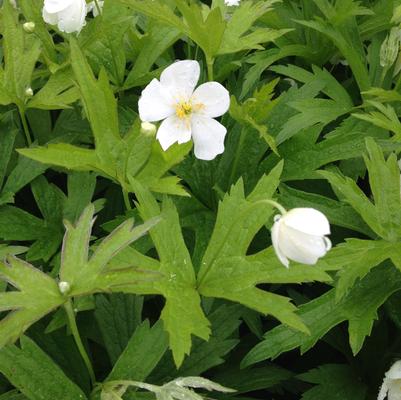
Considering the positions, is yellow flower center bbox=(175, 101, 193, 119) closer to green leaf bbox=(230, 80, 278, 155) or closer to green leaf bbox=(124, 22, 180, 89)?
green leaf bbox=(230, 80, 278, 155)

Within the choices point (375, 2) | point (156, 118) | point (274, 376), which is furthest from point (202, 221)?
point (375, 2)

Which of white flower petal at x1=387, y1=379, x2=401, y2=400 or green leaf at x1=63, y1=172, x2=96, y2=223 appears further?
green leaf at x1=63, y1=172, x2=96, y2=223

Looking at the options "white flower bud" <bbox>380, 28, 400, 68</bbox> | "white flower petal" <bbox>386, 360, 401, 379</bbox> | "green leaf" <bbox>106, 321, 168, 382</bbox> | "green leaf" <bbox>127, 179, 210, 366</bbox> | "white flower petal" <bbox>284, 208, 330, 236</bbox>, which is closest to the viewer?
"white flower petal" <bbox>284, 208, 330, 236</bbox>

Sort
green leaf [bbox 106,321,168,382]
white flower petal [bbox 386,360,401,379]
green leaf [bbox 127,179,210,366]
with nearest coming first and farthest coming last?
green leaf [bbox 127,179,210,366]
green leaf [bbox 106,321,168,382]
white flower petal [bbox 386,360,401,379]

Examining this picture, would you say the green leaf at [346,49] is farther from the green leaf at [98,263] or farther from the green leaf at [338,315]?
the green leaf at [98,263]

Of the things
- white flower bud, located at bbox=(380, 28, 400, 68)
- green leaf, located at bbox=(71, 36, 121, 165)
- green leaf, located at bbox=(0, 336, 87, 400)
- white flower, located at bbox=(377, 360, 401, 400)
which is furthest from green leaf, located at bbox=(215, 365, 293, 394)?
white flower bud, located at bbox=(380, 28, 400, 68)

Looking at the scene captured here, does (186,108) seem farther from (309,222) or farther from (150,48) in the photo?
(309,222)

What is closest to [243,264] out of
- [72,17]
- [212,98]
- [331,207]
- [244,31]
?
[331,207]
